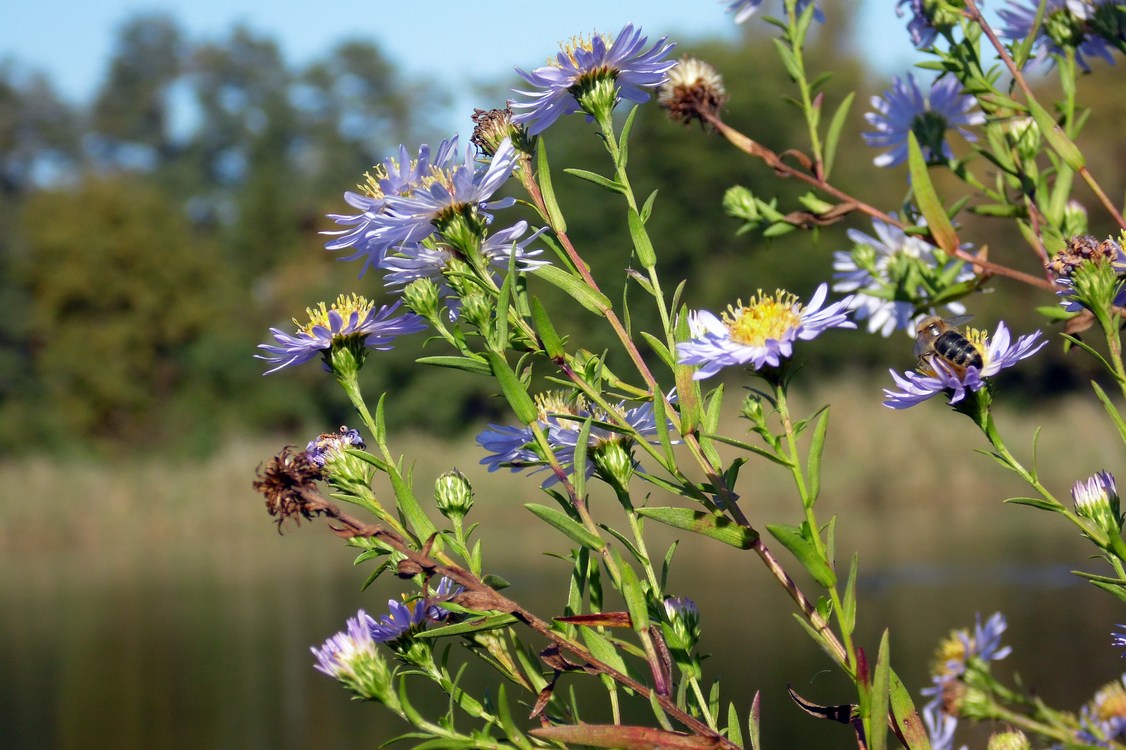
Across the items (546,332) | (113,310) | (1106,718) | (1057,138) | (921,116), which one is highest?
(113,310)

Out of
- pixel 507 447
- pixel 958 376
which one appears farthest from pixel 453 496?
pixel 958 376

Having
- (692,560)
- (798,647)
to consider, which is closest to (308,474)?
(798,647)

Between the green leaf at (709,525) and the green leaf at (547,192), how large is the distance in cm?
14

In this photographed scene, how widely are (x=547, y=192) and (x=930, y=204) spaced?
0.81 feet

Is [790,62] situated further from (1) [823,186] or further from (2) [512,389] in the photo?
(2) [512,389]

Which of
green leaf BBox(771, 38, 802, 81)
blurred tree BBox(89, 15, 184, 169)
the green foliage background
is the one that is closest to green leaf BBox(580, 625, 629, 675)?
green leaf BBox(771, 38, 802, 81)

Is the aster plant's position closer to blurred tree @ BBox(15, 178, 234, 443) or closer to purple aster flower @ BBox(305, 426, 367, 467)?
purple aster flower @ BBox(305, 426, 367, 467)

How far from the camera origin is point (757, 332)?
0.54m

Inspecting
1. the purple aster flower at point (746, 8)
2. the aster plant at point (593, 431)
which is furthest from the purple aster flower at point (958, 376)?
the purple aster flower at point (746, 8)

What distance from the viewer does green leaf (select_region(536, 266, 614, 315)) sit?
543mm

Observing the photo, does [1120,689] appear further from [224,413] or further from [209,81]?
[209,81]

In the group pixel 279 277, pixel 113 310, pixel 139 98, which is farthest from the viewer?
pixel 139 98

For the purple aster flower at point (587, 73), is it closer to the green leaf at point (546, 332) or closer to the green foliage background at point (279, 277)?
the green leaf at point (546, 332)

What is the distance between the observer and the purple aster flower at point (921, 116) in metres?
0.84
